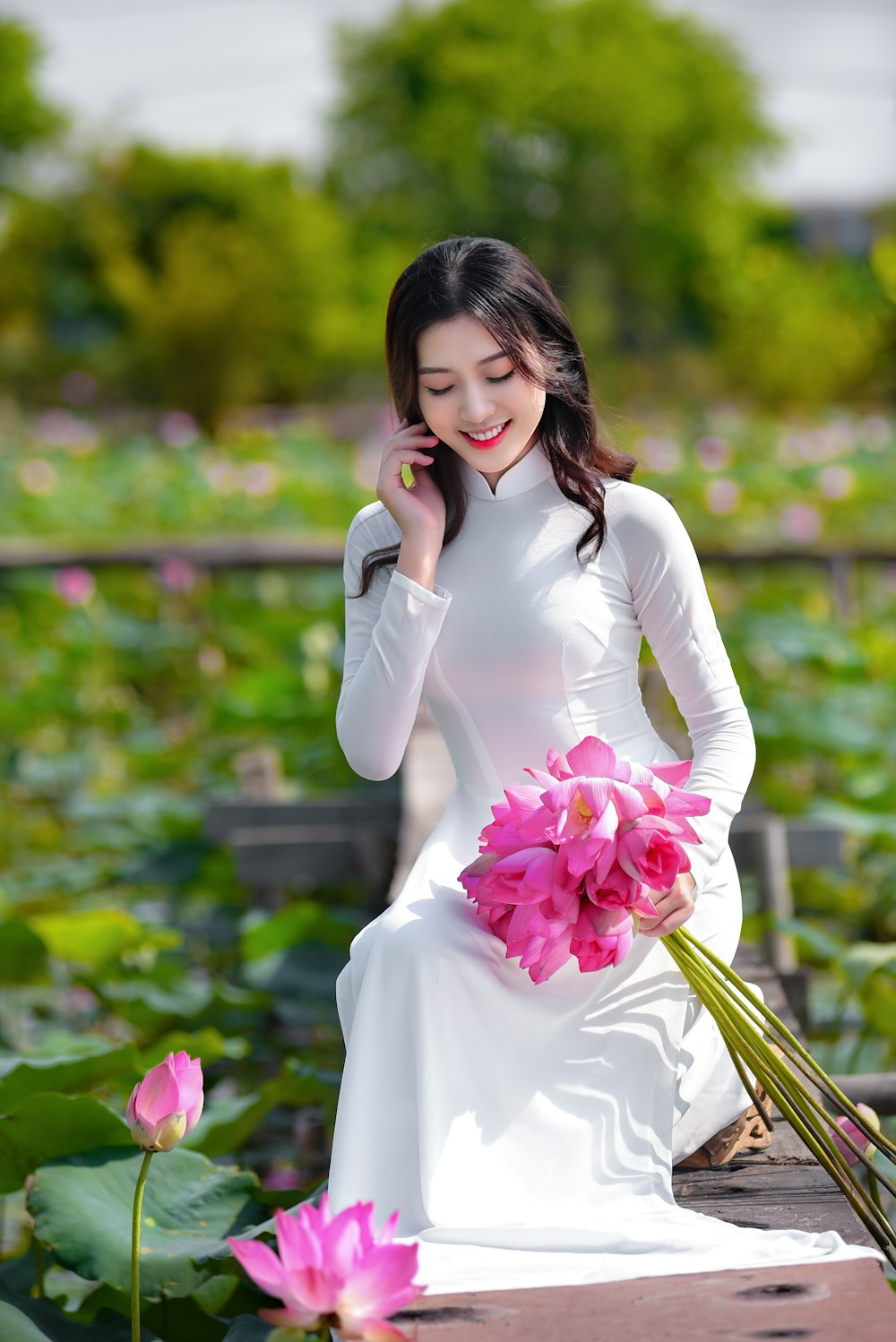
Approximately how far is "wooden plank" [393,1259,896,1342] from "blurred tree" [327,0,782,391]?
25729mm

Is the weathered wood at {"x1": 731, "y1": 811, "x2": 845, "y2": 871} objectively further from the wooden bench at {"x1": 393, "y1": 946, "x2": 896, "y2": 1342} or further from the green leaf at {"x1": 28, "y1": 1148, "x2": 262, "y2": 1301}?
the wooden bench at {"x1": 393, "y1": 946, "x2": 896, "y2": 1342}

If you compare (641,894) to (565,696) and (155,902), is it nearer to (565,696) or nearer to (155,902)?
(565,696)

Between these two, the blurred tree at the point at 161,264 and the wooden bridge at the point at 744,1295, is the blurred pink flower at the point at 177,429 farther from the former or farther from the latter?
the wooden bridge at the point at 744,1295

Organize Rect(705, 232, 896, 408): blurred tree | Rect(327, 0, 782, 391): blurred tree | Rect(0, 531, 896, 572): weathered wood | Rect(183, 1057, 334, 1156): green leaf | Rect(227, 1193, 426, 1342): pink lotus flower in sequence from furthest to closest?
Rect(327, 0, 782, 391): blurred tree, Rect(705, 232, 896, 408): blurred tree, Rect(0, 531, 896, 572): weathered wood, Rect(183, 1057, 334, 1156): green leaf, Rect(227, 1193, 426, 1342): pink lotus flower

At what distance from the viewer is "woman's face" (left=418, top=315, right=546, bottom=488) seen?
128cm

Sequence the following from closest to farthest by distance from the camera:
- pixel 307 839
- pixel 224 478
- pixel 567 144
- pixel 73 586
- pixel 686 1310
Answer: pixel 686 1310 → pixel 307 839 → pixel 73 586 → pixel 224 478 → pixel 567 144

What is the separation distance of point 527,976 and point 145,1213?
486 mm

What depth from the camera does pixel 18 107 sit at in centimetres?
2562

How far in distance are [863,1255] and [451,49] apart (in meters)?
29.9

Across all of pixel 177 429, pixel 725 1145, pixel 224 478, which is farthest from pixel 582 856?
pixel 177 429

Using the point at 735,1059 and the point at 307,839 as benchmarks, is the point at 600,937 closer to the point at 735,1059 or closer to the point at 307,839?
the point at 735,1059

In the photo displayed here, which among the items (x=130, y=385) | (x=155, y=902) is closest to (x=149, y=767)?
(x=155, y=902)


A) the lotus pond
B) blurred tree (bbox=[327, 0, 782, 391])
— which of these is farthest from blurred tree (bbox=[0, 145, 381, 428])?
the lotus pond

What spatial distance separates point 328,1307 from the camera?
0.81 m
